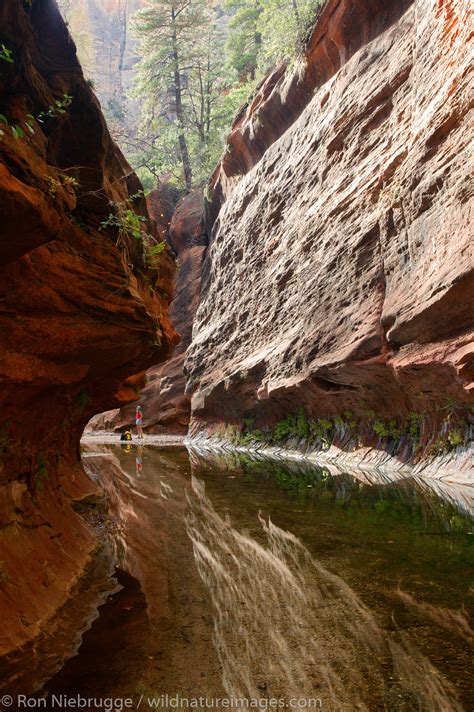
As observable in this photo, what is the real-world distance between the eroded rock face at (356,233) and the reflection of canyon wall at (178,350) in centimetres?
676

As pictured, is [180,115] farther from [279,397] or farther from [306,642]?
[306,642]

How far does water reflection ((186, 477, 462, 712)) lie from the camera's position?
3.03 meters

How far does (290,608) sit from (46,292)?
355 centimetres

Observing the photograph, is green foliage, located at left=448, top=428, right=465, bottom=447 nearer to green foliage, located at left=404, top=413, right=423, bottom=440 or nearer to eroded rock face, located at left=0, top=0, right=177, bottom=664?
green foliage, located at left=404, top=413, right=423, bottom=440

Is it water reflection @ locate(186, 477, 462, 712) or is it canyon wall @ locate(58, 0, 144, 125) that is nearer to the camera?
water reflection @ locate(186, 477, 462, 712)

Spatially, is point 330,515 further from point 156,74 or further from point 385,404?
point 156,74

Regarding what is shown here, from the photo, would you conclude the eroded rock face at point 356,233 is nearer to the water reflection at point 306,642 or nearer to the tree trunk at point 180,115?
the water reflection at point 306,642

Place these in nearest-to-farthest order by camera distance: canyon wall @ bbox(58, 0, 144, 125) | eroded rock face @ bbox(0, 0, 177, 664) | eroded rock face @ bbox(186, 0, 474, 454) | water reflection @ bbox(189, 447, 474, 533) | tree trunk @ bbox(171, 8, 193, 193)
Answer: eroded rock face @ bbox(0, 0, 177, 664)
water reflection @ bbox(189, 447, 474, 533)
eroded rock face @ bbox(186, 0, 474, 454)
tree trunk @ bbox(171, 8, 193, 193)
canyon wall @ bbox(58, 0, 144, 125)

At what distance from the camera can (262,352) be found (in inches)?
867

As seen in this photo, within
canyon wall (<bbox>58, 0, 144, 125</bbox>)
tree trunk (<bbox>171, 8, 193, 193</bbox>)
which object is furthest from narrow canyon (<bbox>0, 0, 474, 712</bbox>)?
canyon wall (<bbox>58, 0, 144, 125</bbox>)

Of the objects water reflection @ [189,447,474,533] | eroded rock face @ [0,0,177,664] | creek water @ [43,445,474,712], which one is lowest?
water reflection @ [189,447,474,533]

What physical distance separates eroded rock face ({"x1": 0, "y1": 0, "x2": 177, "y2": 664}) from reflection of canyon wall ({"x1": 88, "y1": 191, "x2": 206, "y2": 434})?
26.7 m

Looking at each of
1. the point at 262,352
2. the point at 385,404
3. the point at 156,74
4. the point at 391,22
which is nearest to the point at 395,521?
the point at 385,404

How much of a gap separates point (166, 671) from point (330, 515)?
206 inches
